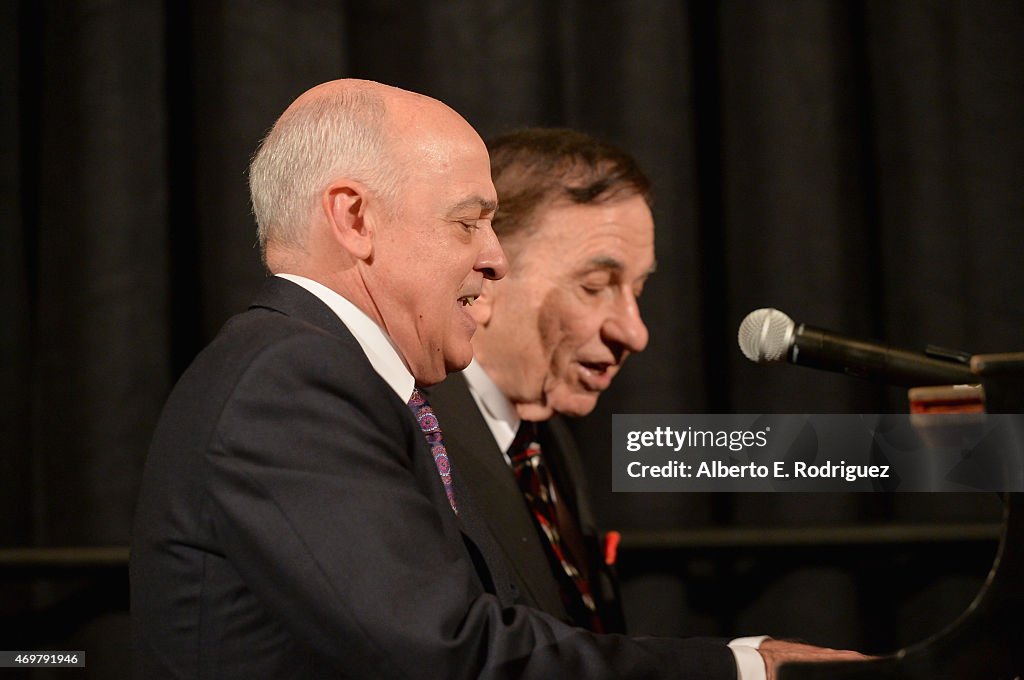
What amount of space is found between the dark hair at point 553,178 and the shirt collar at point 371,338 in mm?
646

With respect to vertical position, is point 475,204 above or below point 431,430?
above

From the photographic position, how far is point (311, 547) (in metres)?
0.84

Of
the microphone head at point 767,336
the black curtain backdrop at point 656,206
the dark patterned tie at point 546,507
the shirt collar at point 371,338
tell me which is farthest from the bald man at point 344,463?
the black curtain backdrop at point 656,206

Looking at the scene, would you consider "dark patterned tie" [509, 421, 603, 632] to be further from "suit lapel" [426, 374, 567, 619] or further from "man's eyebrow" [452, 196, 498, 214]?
"man's eyebrow" [452, 196, 498, 214]

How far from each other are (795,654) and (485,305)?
0.83m

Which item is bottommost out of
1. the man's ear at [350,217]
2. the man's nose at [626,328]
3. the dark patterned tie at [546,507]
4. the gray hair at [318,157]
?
the dark patterned tie at [546,507]

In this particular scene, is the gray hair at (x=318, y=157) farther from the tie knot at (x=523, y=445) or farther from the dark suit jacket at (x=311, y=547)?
the tie knot at (x=523, y=445)

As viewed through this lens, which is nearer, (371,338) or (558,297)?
(371,338)

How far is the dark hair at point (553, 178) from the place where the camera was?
169 cm

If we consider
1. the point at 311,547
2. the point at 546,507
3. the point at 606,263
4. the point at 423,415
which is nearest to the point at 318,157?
the point at 423,415

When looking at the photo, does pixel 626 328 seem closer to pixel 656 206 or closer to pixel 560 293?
pixel 560 293

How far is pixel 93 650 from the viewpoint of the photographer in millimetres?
1865

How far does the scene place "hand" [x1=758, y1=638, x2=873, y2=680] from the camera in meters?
0.89

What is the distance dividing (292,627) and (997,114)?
1.71 meters
